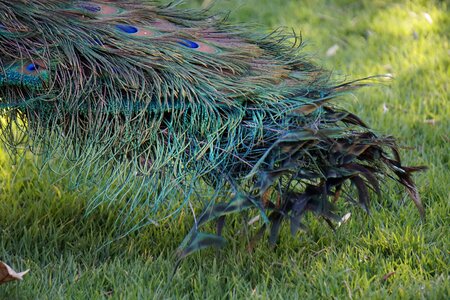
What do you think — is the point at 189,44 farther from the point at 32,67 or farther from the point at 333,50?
the point at 333,50

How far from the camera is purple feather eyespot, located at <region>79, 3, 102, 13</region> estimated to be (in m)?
3.00

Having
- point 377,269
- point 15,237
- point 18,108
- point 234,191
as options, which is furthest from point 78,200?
point 377,269

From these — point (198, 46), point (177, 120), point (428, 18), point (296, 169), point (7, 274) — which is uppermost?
point (198, 46)

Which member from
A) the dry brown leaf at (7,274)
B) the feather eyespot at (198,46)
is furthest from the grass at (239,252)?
the feather eyespot at (198,46)

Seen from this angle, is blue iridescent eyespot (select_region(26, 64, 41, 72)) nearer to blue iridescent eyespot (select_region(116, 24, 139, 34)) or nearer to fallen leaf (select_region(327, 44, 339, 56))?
blue iridescent eyespot (select_region(116, 24, 139, 34))

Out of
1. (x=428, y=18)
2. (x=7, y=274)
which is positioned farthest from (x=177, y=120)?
(x=428, y=18)

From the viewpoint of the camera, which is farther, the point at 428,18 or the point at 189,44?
the point at 428,18

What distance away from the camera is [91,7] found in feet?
9.92

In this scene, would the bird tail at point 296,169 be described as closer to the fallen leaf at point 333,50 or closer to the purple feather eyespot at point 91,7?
the purple feather eyespot at point 91,7

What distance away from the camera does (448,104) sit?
4.29 metres

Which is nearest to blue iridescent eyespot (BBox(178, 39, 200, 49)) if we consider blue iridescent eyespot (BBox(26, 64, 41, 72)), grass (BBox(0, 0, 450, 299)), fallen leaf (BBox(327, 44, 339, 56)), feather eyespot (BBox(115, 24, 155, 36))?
feather eyespot (BBox(115, 24, 155, 36))

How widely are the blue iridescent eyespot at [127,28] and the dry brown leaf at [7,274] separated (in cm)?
97

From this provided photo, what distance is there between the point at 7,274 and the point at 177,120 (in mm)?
770

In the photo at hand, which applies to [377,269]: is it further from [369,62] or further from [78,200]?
[369,62]
